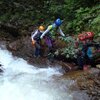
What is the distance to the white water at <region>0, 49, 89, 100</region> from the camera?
8992 millimetres

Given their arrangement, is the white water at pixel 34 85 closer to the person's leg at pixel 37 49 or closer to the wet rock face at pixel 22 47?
the person's leg at pixel 37 49

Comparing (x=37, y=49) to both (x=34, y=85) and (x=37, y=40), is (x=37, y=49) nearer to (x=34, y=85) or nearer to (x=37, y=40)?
(x=37, y=40)

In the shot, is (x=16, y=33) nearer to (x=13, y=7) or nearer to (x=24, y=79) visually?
(x=13, y=7)

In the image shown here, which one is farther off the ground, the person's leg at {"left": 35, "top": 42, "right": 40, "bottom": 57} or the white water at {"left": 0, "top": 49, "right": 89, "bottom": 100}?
the person's leg at {"left": 35, "top": 42, "right": 40, "bottom": 57}

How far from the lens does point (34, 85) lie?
962 cm

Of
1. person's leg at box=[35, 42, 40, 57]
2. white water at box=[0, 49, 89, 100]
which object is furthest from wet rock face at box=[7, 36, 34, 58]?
white water at box=[0, 49, 89, 100]

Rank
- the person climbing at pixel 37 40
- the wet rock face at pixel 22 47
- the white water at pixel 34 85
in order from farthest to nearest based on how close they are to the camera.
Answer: the wet rock face at pixel 22 47 < the person climbing at pixel 37 40 < the white water at pixel 34 85

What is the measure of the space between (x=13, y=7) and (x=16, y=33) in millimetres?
2568

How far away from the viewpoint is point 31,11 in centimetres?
1733

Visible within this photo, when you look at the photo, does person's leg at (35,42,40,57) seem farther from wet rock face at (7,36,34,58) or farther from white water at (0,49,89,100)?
white water at (0,49,89,100)

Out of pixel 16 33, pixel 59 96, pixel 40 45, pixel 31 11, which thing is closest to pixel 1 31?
pixel 16 33

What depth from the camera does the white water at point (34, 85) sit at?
8992 mm

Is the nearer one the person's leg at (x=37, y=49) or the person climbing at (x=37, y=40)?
the person climbing at (x=37, y=40)

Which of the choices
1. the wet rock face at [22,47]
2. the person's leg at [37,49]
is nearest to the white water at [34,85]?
the person's leg at [37,49]
